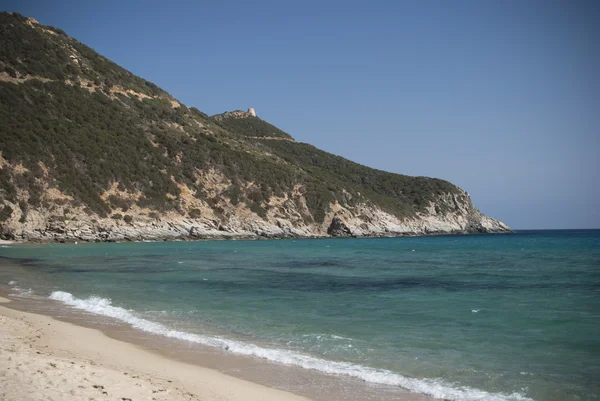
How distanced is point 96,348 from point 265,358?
3.41m

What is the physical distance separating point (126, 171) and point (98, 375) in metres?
61.7

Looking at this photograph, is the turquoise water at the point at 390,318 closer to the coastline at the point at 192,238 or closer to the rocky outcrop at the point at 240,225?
the coastline at the point at 192,238

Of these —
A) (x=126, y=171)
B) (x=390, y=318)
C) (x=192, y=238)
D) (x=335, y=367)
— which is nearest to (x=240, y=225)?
(x=192, y=238)

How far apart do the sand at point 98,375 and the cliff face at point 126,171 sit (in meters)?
47.2

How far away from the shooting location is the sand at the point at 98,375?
6355mm

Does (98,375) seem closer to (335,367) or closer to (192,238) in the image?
(335,367)

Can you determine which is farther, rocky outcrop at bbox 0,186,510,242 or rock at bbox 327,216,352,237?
rock at bbox 327,216,352,237

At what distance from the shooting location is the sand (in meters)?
6.36

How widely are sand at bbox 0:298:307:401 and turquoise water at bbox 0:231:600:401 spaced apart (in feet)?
5.96

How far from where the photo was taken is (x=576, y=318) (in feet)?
45.0

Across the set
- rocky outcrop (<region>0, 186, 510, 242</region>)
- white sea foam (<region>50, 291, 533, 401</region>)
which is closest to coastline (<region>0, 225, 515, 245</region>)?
rocky outcrop (<region>0, 186, 510, 242</region>)

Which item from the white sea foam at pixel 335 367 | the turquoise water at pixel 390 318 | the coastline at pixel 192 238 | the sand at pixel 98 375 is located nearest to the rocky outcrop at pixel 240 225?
the coastline at pixel 192 238

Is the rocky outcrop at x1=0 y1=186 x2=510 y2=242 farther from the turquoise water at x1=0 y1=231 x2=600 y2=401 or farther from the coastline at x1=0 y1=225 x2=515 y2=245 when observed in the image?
the turquoise water at x1=0 y1=231 x2=600 y2=401

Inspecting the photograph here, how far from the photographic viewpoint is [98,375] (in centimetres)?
723
